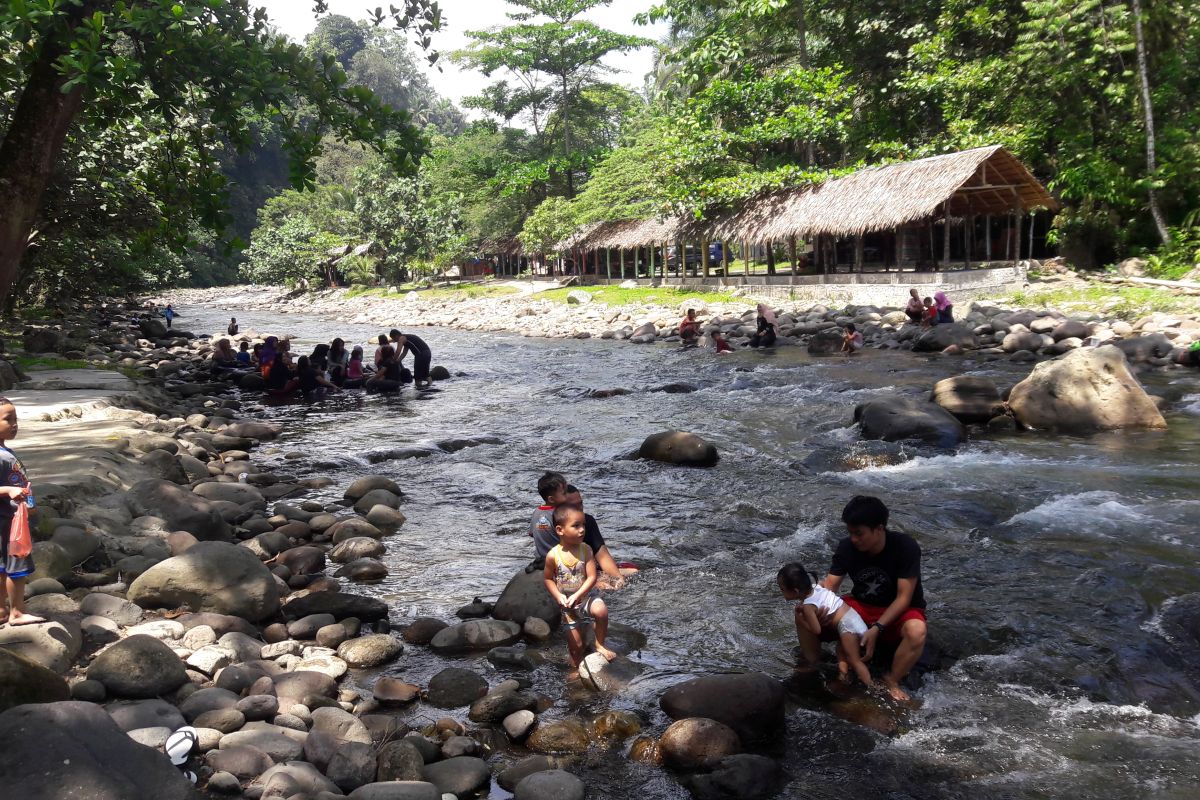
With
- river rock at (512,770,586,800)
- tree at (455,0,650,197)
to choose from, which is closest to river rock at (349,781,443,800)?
river rock at (512,770,586,800)

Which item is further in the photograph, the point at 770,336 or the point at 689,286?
the point at 689,286

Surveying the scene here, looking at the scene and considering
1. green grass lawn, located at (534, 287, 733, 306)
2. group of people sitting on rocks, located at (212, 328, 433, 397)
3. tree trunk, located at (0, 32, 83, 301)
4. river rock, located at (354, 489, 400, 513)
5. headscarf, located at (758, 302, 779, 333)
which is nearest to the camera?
tree trunk, located at (0, 32, 83, 301)

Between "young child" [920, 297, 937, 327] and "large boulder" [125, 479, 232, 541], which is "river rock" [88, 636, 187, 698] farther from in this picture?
"young child" [920, 297, 937, 327]

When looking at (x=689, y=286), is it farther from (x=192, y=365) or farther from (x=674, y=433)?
(x=674, y=433)

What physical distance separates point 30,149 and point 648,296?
27.3 m

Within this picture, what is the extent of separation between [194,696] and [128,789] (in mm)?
1339

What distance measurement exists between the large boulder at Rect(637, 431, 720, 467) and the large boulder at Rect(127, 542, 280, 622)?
18.0 feet

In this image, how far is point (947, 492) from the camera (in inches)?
329

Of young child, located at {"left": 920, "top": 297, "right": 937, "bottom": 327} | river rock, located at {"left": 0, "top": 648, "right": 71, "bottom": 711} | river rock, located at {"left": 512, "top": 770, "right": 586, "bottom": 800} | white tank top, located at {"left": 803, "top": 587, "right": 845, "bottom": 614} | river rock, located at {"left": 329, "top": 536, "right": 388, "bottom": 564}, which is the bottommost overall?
river rock, located at {"left": 512, "top": 770, "right": 586, "bottom": 800}

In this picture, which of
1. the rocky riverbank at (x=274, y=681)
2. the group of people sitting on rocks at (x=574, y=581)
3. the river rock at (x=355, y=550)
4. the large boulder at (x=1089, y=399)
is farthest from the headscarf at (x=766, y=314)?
the group of people sitting on rocks at (x=574, y=581)

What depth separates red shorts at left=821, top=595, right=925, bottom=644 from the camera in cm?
472

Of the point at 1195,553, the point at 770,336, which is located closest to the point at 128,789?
the point at 1195,553

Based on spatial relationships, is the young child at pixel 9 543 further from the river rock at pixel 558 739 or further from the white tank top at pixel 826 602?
the white tank top at pixel 826 602

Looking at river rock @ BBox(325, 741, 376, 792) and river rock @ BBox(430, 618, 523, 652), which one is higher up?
river rock @ BBox(325, 741, 376, 792)
